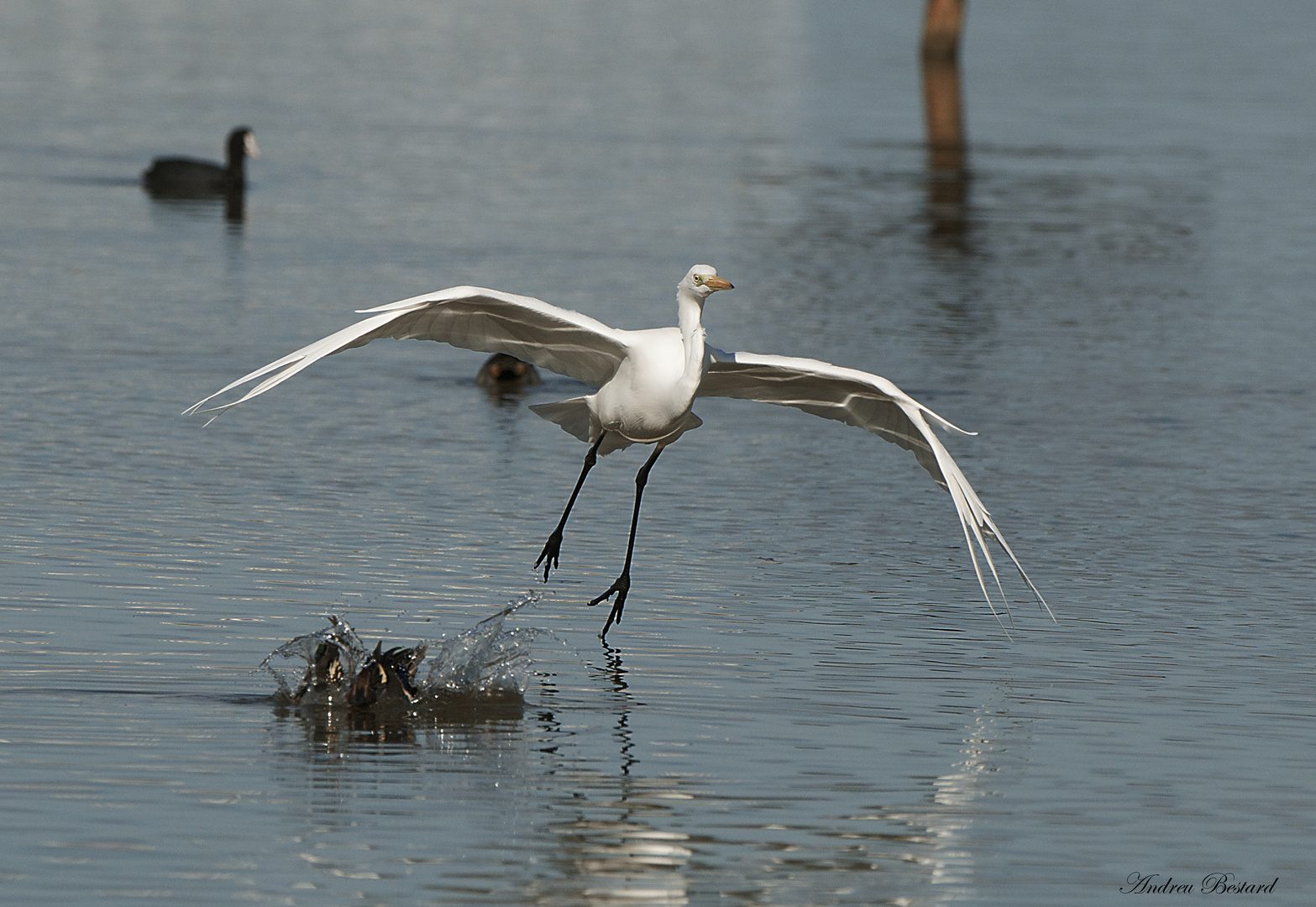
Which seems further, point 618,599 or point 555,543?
point 555,543

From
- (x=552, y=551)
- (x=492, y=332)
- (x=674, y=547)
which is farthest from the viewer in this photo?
(x=674, y=547)

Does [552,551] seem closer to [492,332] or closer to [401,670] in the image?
[492,332]

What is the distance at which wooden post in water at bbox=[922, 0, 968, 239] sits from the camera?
33.4m

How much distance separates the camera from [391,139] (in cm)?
3928

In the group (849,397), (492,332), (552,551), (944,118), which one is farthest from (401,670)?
(944,118)

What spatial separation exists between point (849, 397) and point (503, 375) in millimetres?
7829

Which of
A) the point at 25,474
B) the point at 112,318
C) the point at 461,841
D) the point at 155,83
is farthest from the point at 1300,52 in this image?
the point at 461,841

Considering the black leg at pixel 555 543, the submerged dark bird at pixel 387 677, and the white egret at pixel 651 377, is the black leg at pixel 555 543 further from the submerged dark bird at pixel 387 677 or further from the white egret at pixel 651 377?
the submerged dark bird at pixel 387 677

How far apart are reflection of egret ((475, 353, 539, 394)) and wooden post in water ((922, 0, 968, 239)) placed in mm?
12253

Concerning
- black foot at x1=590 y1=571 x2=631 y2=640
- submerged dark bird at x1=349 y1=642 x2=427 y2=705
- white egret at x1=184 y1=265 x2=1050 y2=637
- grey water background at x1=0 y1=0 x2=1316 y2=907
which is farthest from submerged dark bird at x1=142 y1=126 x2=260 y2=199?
submerged dark bird at x1=349 y1=642 x2=427 y2=705

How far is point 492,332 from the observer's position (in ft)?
39.1

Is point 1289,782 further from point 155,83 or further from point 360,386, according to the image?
point 155,83

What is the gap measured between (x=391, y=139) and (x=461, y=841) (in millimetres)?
31651
